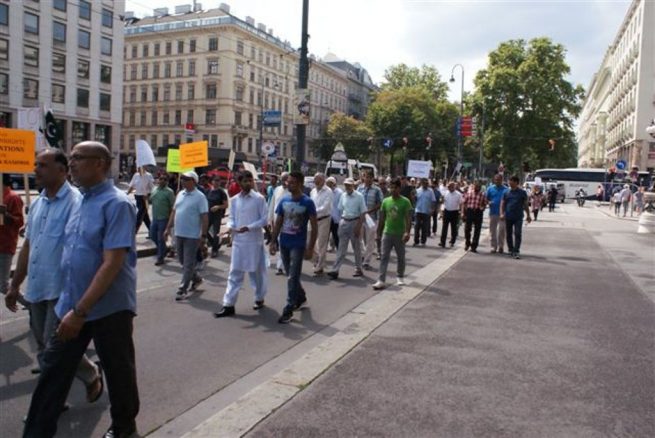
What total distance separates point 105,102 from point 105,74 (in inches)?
103

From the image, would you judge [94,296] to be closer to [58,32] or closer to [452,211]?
[452,211]

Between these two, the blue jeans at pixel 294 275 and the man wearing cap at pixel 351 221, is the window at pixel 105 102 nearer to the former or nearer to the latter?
the man wearing cap at pixel 351 221

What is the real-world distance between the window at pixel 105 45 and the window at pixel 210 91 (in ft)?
60.7

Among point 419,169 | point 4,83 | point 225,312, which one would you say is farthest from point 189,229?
point 4,83

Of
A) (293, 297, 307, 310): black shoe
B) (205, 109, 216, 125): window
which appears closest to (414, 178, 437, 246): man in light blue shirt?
(293, 297, 307, 310): black shoe

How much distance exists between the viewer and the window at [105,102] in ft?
190

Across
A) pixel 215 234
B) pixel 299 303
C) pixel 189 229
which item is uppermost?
pixel 189 229

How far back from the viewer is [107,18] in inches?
2251

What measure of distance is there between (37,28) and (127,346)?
55170mm

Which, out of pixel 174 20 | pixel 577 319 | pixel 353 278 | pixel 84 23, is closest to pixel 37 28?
pixel 84 23

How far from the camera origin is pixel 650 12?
57469 millimetres

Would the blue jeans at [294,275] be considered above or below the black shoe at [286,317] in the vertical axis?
above

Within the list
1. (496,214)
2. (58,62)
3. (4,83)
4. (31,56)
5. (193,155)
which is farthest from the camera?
(58,62)

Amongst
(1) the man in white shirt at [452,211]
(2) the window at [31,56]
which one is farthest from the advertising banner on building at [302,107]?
(2) the window at [31,56]
